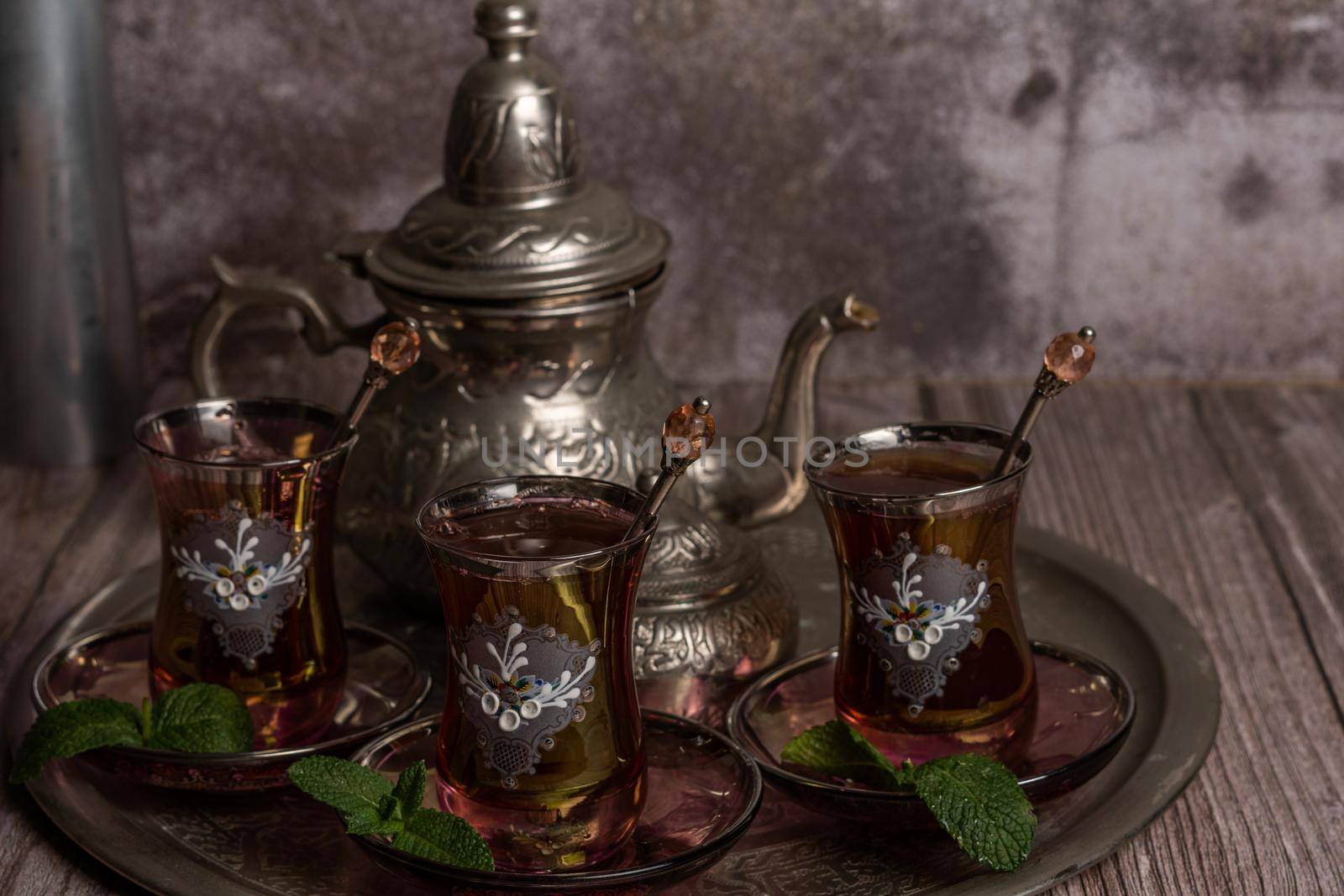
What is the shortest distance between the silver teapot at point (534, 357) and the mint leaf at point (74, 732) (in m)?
0.24

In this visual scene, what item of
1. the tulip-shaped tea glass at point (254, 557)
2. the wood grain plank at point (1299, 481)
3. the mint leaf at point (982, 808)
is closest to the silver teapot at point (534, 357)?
the tulip-shaped tea glass at point (254, 557)

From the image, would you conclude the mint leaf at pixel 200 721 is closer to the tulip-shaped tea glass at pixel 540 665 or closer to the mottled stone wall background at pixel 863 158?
the tulip-shaped tea glass at pixel 540 665

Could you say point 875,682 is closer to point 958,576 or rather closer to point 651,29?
point 958,576

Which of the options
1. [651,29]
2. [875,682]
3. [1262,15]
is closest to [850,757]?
[875,682]

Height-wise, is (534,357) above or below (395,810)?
above

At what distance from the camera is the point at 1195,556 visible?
1.24 m

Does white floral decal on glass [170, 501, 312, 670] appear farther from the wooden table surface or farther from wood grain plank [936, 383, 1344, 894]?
wood grain plank [936, 383, 1344, 894]

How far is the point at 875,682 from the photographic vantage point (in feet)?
2.80

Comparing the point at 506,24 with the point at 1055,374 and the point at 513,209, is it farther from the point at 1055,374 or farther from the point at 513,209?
the point at 1055,374

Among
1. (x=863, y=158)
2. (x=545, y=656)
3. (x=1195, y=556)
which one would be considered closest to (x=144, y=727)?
(x=545, y=656)

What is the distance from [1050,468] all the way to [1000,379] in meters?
→ 0.27

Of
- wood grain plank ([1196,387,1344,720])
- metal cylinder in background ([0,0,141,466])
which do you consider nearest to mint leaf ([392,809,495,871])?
wood grain plank ([1196,387,1344,720])

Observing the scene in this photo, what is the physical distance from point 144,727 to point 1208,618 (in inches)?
29.1

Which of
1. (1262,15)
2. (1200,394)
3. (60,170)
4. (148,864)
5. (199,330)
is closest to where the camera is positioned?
(148,864)
